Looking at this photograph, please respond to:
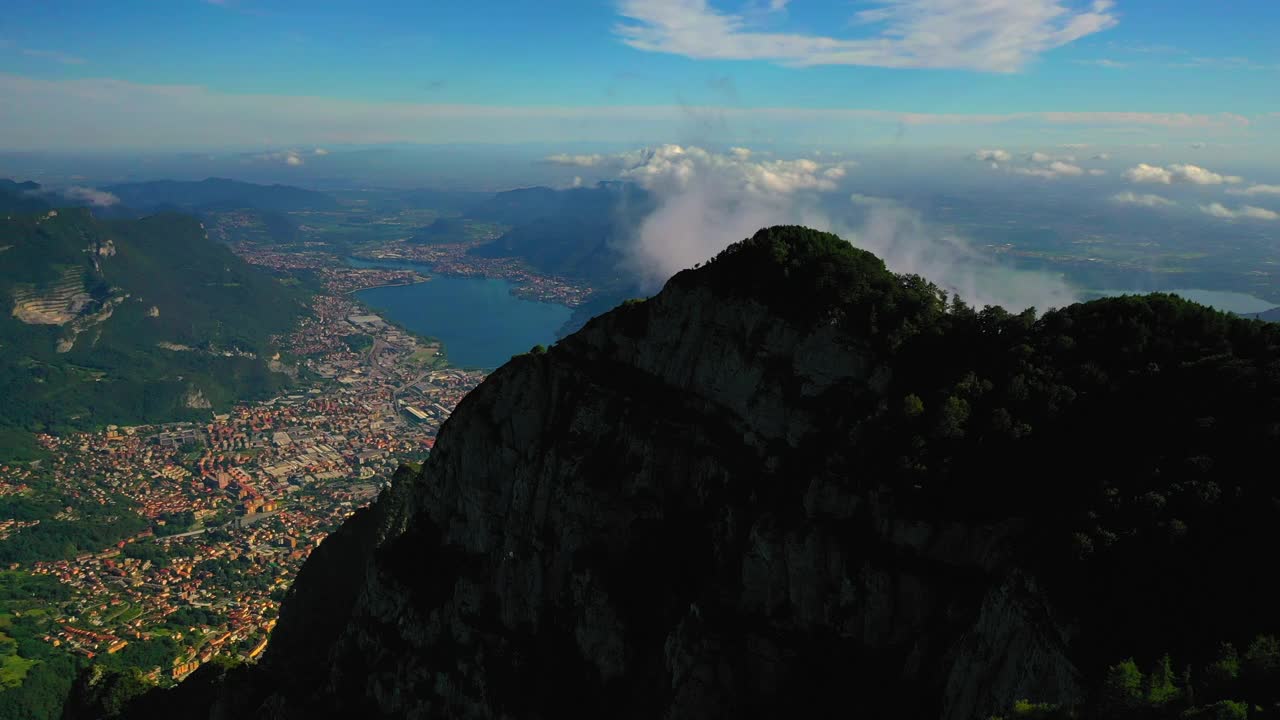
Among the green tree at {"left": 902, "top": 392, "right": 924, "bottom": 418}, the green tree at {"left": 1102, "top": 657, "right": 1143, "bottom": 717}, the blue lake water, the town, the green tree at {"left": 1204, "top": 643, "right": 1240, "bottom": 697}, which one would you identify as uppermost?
the green tree at {"left": 902, "top": 392, "right": 924, "bottom": 418}

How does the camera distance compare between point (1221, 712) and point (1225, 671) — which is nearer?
point (1221, 712)

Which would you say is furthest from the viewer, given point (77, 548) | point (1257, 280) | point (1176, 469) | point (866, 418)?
point (1257, 280)

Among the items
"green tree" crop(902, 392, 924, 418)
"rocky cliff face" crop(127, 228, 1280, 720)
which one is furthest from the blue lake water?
"green tree" crop(902, 392, 924, 418)

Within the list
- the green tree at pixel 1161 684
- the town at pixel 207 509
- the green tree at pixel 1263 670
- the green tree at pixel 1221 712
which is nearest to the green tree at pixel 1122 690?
the green tree at pixel 1161 684

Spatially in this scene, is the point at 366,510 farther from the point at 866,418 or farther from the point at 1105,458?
the point at 1105,458

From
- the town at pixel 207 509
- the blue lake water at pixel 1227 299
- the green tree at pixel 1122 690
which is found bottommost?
the town at pixel 207 509

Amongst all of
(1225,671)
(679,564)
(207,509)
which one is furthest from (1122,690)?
(207,509)

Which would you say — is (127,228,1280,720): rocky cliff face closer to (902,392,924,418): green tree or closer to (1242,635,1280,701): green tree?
(902,392,924,418): green tree

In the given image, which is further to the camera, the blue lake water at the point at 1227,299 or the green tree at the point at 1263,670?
the blue lake water at the point at 1227,299

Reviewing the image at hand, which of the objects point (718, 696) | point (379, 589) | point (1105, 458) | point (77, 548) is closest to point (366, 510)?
point (379, 589)

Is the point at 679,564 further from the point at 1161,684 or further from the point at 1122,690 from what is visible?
the point at 1161,684

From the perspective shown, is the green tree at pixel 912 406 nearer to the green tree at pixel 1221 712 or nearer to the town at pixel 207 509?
the green tree at pixel 1221 712
